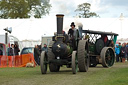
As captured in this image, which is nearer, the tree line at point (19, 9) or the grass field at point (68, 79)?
the grass field at point (68, 79)

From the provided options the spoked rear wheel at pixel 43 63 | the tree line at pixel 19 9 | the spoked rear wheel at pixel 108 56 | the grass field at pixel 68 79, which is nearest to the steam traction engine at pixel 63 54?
the spoked rear wheel at pixel 43 63

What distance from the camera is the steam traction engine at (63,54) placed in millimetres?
13719

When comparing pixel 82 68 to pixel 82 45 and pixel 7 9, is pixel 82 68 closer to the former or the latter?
pixel 82 45

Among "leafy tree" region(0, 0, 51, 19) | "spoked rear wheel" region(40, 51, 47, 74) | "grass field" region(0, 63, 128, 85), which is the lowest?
"grass field" region(0, 63, 128, 85)

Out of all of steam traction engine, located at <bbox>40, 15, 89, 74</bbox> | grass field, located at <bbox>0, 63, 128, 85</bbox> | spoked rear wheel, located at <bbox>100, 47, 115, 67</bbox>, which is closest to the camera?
grass field, located at <bbox>0, 63, 128, 85</bbox>

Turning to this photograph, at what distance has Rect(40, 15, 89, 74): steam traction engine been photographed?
45.0 feet

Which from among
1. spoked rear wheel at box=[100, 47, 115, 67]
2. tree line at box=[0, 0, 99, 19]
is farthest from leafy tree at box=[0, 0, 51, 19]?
spoked rear wheel at box=[100, 47, 115, 67]

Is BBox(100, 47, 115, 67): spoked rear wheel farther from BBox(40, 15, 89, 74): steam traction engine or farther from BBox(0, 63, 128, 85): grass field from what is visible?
BBox(0, 63, 128, 85): grass field

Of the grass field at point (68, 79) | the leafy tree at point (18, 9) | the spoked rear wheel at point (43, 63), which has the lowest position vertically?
the grass field at point (68, 79)

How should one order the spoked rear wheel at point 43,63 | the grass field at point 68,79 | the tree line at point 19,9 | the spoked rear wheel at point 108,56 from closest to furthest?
the grass field at point 68,79, the spoked rear wheel at point 43,63, the spoked rear wheel at point 108,56, the tree line at point 19,9

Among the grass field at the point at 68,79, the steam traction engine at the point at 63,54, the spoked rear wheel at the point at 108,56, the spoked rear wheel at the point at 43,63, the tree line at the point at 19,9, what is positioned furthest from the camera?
the tree line at the point at 19,9

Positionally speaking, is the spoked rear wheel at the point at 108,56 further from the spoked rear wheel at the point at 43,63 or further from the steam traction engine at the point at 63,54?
the spoked rear wheel at the point at 43,63

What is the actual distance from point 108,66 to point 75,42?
4575mm

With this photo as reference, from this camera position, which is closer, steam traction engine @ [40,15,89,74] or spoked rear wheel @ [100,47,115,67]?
steam traction engine @ [40,15,89,74]
